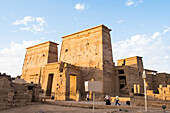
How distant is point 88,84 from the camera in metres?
7.25

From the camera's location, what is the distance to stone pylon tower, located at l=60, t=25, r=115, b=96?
867 inches

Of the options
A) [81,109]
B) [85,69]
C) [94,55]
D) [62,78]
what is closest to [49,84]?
[62,78]

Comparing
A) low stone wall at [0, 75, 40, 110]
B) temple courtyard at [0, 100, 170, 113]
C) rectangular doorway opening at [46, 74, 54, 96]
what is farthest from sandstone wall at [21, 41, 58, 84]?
temple courtyard at [0, 100, 170, 113]

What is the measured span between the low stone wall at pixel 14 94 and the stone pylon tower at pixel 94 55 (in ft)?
34.0

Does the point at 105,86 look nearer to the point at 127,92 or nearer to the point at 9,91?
the point at 127,92

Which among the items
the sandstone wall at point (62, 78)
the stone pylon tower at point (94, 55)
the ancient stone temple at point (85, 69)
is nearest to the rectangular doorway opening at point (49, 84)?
the ancient stone temple at point (85, 69)

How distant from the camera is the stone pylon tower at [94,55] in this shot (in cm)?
2202

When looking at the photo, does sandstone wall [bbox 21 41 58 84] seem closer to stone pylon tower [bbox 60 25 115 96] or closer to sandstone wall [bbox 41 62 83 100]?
stone pylon tower [bbox 60 25 115 96]

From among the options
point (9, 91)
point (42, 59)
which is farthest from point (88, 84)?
point (42, 59)

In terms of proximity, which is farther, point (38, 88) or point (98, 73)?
point (98, 73)

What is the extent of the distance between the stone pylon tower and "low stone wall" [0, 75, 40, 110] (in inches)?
408

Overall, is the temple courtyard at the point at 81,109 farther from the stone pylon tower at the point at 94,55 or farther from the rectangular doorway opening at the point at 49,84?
the rectangular doorway opening at the point at 49,84

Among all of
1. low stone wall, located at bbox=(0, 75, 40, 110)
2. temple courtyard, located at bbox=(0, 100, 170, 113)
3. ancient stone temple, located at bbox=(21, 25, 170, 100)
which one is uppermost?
ancient stone temple, located at bbox=(21, 25, 170, 100)

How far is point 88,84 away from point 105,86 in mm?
14697
